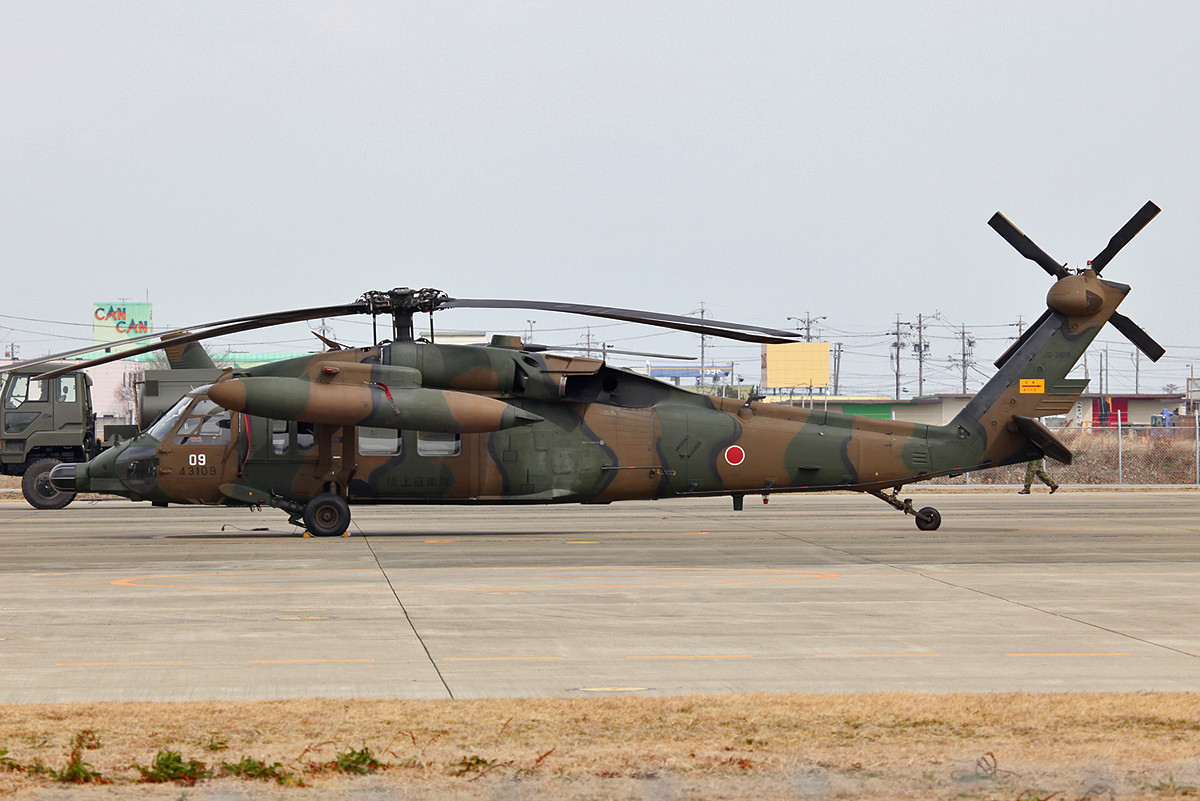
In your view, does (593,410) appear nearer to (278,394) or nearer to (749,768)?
(278,394)

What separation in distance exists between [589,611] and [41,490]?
2155 cm

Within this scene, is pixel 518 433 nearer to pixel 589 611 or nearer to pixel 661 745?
pixel 589 611

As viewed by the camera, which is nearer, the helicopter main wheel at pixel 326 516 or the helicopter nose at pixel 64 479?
the helicopter main wheel at pixel 326 516

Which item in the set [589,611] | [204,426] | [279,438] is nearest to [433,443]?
[279,438]

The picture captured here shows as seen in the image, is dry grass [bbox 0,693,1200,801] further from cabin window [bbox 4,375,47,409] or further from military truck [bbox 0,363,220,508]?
cabin window [bbox 4,375,47,409]

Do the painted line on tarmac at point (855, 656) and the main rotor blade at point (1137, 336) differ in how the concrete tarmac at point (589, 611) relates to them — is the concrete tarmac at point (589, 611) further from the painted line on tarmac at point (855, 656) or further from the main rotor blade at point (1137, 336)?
the main rotor blade at point (1137, 336)

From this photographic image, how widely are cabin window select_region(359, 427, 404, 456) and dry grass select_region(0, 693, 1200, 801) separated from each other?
12.7 metres

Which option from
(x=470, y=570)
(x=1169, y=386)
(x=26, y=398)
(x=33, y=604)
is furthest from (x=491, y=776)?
(x=1169, y=386)

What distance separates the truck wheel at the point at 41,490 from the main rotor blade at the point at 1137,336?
24016 mm

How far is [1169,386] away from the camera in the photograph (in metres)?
192

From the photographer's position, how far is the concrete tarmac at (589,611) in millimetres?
8805

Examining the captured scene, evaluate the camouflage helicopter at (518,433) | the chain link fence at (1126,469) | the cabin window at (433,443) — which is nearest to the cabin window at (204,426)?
the camouflage helicopter at (518,433)

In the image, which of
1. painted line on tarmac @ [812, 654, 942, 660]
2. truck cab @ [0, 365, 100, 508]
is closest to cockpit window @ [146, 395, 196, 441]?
truck cab @ [0, 365, 100, 508]

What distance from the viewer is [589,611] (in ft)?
39.7
